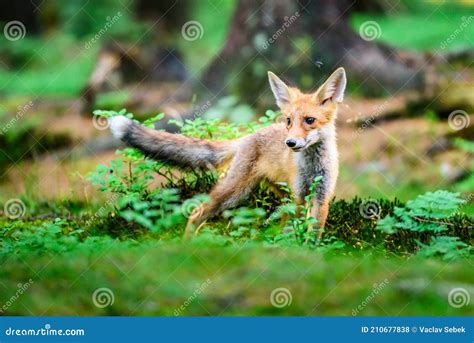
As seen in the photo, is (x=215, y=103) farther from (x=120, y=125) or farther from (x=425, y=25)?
(x=425, y=25)

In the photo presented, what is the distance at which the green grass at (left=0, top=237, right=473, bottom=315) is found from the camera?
5.11 metres

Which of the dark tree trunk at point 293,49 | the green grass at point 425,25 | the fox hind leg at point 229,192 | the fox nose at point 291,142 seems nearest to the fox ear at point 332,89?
the fox nose at point 291,142

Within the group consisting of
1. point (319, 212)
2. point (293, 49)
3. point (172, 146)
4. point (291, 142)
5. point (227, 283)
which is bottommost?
point (227, 283)

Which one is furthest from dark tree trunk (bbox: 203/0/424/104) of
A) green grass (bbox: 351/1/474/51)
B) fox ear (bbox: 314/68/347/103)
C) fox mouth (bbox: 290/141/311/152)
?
fox mouth (bbox: 290/141/311/152)

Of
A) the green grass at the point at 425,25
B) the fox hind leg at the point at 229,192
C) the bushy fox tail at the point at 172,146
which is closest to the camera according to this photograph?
the fox hind leg at the point at 229,192

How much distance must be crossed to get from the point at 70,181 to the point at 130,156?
105cm

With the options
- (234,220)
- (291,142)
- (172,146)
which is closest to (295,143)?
(291,142)

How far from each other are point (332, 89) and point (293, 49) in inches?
85.9

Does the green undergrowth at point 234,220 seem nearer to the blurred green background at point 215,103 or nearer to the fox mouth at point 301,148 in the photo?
the blurred green background at point 215,103

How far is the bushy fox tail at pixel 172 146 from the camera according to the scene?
19.3ft

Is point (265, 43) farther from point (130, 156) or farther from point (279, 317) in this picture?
point (279, 317)

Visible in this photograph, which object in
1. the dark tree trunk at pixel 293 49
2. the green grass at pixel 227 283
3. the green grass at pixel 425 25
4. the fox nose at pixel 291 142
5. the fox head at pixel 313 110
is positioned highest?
the green grass at pixel 425 25

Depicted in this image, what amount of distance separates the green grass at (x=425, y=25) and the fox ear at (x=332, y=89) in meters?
1.84

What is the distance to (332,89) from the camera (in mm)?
5660
